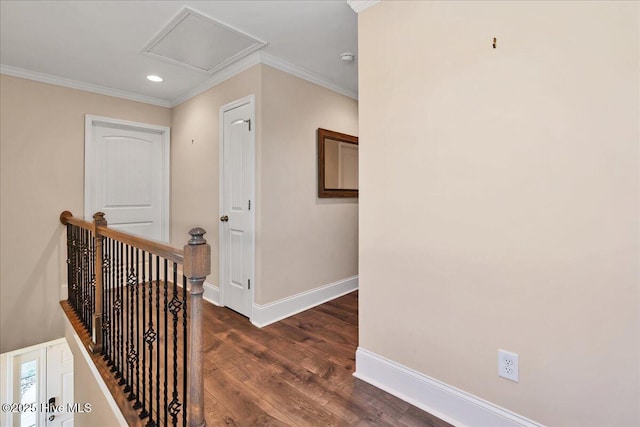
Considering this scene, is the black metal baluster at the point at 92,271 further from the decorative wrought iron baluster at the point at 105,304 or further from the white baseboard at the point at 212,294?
the white baseboard at the point at 212,294

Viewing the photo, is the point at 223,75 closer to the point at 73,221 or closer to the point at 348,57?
the point at 348,57

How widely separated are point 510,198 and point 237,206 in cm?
227

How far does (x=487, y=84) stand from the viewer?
137 centimetres

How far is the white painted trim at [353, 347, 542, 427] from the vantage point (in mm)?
1366

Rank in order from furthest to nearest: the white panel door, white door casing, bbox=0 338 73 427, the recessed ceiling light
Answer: the white panel door < white door casing, bbox=0 338 73 427 < the recessed ceiling light

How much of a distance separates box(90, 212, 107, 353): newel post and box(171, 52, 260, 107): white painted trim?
1712 millimetres

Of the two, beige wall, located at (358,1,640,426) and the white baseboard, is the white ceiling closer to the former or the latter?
beige wall, located at (358,1,640,426)

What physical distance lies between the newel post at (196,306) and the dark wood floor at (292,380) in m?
0.46

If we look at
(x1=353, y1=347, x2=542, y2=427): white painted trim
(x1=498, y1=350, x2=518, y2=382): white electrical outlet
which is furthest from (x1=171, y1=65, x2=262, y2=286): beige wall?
(x1=498, y1=350, x2=518, y2=382): white electrical outlet

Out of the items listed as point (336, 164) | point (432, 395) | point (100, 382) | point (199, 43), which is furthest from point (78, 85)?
point (432, 395)

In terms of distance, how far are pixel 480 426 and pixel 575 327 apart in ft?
2.12

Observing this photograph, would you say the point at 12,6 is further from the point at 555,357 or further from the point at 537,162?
the point at 555,357

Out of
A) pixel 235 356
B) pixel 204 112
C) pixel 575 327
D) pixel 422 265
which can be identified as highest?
pixel 204 112

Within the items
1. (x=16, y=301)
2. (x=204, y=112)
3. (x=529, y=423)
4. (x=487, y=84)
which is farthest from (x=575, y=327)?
(x=16, y=301)
